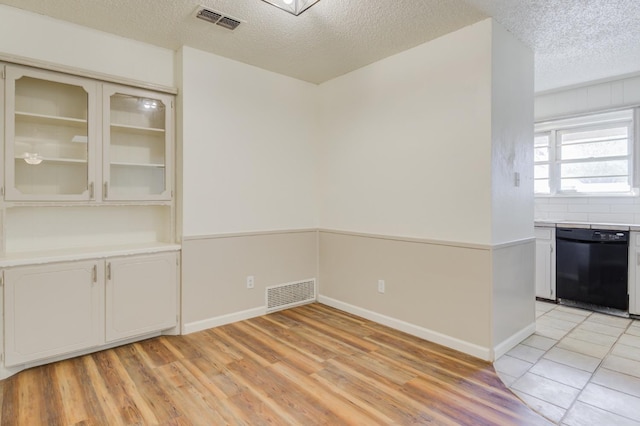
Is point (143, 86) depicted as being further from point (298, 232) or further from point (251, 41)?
point (298, 232)

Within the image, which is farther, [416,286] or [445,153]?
[416,286]

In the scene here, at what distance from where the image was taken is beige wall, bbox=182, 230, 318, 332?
3252mm

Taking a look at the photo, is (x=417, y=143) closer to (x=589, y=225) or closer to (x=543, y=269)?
(x=589, y=225)

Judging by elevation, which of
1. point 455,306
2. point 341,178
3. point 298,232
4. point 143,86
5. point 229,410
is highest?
point 143,86

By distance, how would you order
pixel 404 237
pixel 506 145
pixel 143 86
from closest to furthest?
pixel 506 145 < pixel 143 86 < pixel 404 237

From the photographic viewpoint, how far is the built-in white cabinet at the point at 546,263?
4.20 meters

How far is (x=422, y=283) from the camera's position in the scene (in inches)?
123

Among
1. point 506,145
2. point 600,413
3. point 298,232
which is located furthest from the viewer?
point 298,232

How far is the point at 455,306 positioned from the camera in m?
2.89

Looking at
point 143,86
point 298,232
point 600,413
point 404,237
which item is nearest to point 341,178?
point 298,232

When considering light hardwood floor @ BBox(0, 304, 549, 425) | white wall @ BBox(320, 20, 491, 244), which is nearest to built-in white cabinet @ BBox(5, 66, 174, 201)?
light hardwood floor @ BBox(0, 304, 549, 425)

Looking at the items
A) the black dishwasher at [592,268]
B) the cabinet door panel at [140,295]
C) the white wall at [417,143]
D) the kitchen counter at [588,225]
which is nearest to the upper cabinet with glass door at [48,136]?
the cabinet door panel at [140,295]

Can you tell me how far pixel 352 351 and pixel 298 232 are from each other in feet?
5.13

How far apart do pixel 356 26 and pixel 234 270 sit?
243 cm
